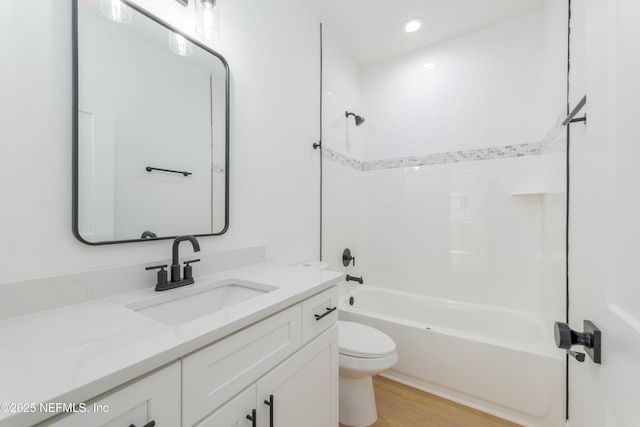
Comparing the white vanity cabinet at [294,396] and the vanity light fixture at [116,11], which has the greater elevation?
the vanity light fixture at [116,11]

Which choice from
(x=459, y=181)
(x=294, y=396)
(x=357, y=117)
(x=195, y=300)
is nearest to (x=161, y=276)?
(x=195, y=300)

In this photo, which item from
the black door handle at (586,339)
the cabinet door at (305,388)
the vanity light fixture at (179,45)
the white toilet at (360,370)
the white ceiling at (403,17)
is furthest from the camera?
the white ceiling at (403,17)

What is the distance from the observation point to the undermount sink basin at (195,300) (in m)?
0.90

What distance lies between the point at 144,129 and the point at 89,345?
0.81 meters

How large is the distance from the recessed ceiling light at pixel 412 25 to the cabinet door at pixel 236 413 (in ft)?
8.44

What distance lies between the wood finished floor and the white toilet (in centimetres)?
8

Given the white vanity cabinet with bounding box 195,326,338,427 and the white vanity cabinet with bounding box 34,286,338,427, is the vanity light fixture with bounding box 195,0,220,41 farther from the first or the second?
the white vanity cabinet with bounding box 195,326,338,427

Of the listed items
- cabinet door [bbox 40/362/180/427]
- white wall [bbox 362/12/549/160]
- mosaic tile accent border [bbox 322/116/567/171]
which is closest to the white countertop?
cabinet door [bbox 40/362/180/427]

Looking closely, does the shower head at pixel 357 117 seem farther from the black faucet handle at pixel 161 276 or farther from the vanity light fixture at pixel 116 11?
the black faucet handle at pixel 161 276

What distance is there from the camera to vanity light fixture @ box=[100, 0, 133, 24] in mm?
913

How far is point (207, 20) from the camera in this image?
115 cm

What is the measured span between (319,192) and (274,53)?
0.98 m

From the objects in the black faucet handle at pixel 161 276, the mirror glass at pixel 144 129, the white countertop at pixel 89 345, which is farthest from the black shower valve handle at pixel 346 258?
the black faucet handle at pixel 161 276


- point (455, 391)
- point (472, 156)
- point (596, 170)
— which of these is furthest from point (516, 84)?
point (455, 391)
